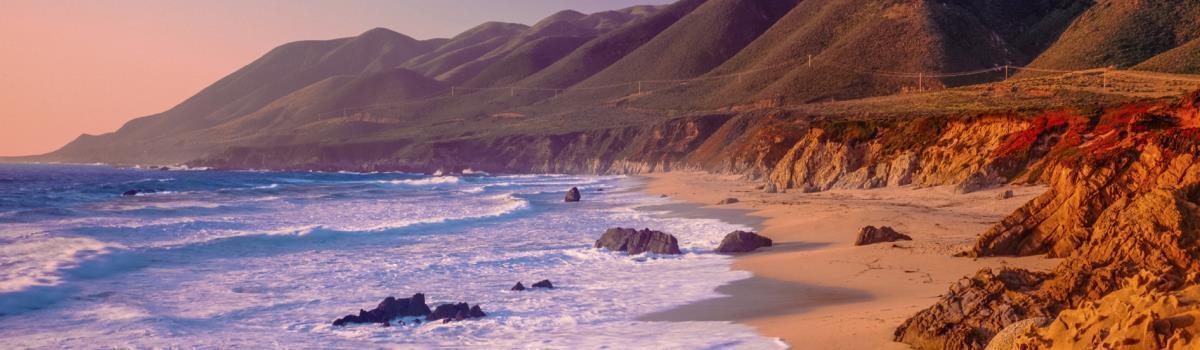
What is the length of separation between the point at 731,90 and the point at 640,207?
85.5 meters

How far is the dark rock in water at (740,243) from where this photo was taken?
66.0 ft

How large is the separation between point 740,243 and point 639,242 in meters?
2.27

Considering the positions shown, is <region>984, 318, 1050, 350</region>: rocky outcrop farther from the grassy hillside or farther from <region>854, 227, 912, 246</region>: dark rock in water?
the grassy hillside

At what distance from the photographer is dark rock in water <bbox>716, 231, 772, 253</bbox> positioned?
2011 cm

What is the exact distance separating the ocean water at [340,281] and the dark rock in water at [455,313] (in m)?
0.31

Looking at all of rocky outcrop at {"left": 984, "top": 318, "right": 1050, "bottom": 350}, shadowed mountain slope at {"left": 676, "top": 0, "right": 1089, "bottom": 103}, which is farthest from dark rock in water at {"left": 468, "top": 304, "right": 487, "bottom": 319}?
shadowed mountain slope at {"left": 676, "top": 0, "right": 1089, "bottom": 103}

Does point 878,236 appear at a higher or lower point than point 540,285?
higher

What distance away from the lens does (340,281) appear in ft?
55.9

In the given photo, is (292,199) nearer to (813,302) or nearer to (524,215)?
(524,215)

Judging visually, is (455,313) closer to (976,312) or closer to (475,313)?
(475,313)

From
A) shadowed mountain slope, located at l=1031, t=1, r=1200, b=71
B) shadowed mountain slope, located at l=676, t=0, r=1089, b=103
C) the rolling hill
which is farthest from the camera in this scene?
shadowed mountain slope, located at l=676, t=0, r=1089, b=103

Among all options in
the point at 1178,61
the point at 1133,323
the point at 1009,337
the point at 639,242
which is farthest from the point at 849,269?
the point at 1178,61

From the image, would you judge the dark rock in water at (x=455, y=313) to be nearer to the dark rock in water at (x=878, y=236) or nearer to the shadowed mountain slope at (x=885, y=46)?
the dark rock in water at (x=878, y=236)

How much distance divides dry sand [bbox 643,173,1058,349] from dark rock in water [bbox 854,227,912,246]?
0.85ft
